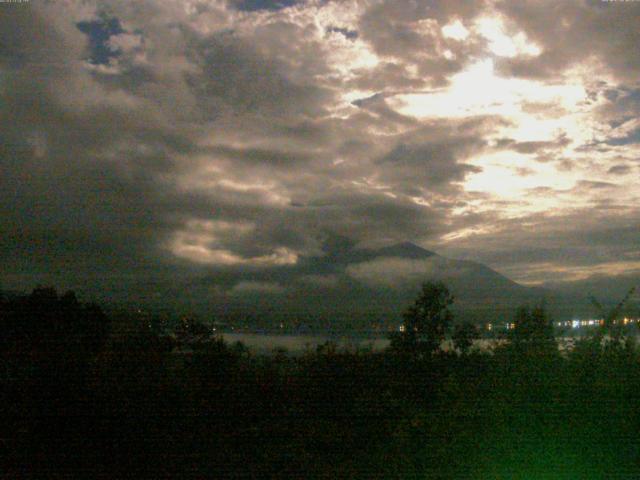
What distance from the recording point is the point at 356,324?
9258 millimetres

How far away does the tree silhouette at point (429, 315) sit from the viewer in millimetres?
9648

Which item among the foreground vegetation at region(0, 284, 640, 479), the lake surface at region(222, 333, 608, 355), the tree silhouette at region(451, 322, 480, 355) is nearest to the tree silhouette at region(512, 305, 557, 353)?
the foreground vegetation at region(0, 284, 640, 479)

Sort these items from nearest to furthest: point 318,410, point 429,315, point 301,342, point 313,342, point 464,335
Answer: point 318,410 → point 313,342 → point 301,342 → point 464,335 → point 429,315

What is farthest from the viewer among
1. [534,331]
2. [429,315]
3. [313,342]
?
[429,315]

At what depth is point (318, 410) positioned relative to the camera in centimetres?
639

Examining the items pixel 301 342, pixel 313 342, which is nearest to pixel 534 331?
pixel 313 342

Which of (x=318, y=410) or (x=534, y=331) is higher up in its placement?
(x=534, y=331)

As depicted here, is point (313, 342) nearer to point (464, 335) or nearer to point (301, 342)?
point (301, 342)

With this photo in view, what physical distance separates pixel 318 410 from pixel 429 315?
161 inches

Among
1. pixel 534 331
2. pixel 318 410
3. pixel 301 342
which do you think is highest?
pixel 534 331

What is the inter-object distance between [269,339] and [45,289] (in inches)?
185

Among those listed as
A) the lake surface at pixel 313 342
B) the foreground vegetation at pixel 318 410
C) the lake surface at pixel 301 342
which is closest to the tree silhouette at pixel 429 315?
the lake surface at pixel 313 342

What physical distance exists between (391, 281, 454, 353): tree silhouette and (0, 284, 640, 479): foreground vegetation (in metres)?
2.10

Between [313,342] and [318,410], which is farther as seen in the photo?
[313,342]
